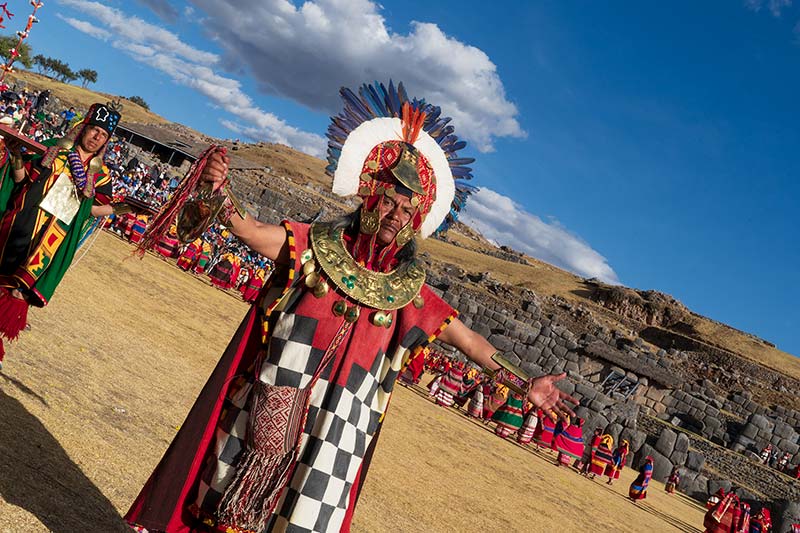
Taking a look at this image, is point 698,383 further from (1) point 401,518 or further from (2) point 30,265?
(2) point 30,265

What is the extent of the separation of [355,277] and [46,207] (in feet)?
11.8

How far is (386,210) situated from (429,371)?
88.0 ft

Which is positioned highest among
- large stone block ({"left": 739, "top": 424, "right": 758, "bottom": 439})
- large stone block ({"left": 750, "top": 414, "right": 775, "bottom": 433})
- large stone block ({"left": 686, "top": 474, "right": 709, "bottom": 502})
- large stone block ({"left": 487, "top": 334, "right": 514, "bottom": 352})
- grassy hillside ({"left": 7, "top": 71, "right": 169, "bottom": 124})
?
grassy hillside ({"left": 7, "top": 71, "right": 169, "bottom": 124})

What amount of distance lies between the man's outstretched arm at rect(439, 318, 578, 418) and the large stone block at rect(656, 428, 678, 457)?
95.7ft

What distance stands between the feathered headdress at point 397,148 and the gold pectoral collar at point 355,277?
0.39 metres

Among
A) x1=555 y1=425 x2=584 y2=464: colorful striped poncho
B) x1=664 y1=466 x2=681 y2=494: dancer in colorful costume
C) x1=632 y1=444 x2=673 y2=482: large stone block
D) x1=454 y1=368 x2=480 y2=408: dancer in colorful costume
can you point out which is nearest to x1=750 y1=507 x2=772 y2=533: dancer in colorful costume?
x1=555 y1=425 x2=584 y2=464: colorful striped poncho

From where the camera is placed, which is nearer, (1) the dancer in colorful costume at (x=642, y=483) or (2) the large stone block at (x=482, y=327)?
(1) the dancer in colorful costume at (x=642, y=483)

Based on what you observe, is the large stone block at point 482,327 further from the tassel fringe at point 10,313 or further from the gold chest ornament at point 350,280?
the gold chest ornament at point 350,280

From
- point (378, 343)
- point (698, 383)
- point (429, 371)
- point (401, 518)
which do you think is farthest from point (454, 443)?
point (698, 383)

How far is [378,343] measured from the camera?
3828 millimetres

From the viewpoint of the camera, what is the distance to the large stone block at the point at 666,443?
30.1 meters

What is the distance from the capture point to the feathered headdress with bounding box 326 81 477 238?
4094 mm

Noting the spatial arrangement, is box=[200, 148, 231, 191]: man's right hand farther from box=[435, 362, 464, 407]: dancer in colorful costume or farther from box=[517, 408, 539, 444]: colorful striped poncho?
box=[435, 362, 464, 407]: dancer in colorful costume

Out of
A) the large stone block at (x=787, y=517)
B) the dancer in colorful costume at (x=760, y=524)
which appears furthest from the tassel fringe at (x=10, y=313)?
the large stone block at (x=787, y=517)
